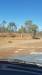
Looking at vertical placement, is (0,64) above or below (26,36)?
above

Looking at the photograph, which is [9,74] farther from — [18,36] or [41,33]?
[41,33]

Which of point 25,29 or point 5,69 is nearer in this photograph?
point 5,69

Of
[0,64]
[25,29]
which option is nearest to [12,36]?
[25,29]

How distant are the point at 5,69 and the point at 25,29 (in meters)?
92.9

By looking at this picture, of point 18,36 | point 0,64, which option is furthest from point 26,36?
point 0,64

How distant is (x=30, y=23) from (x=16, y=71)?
9614 centimetres

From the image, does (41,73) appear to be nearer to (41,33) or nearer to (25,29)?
(41,33)

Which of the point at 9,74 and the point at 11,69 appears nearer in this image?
the point at 9,74

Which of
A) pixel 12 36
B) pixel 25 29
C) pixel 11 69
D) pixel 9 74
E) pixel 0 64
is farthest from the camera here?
pixel 25 29

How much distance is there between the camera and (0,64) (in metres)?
2.66

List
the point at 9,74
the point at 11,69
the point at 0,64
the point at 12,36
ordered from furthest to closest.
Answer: the point at 12,36, the point at 0,64, the point at 11,69, the point at 9,74

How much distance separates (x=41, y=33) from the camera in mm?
74875

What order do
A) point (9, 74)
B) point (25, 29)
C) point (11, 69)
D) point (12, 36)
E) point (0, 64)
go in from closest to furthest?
point (9, 74), point (11, 69), point (0, 64), point (12, 36), point (25, 29)

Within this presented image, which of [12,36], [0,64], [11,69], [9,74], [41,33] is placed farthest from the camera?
[41,33]
